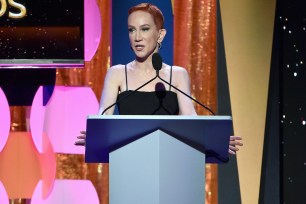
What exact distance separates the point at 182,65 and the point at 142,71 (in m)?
0.93

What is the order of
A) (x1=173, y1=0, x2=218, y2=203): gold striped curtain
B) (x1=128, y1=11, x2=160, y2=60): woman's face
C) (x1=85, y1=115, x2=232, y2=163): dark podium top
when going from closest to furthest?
(x1=85, y1=115, x2=232, y2=163): dark podium top
(x1=128, y1=11, x2=160, y2=60): woman's face
(x1=173, y1=0, x2=218, y2=203): gold striped curtain

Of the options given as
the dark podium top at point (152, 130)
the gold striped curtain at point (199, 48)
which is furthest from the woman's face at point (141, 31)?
the gold striped curtain at point (199, 48)

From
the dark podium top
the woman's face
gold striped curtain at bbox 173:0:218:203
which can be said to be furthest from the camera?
gold striped curtain at bbox 173:0:218:203

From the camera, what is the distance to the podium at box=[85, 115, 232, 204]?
149 centimetres

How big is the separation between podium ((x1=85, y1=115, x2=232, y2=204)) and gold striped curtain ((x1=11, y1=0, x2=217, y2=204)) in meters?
1.47

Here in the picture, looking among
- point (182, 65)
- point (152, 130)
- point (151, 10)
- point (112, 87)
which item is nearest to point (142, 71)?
point (112, 87)

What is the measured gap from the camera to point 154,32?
7.04 feet

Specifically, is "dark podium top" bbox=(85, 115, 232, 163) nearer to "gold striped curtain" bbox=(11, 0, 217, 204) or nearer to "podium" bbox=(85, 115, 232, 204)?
"podium" bbox=(85, 115, 232, 204)

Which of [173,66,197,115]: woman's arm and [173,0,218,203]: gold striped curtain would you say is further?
[173,0,218,203]: gold striped curtain

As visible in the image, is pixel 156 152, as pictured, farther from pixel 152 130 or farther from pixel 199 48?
pixel 199 48

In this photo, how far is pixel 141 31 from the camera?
212 cm

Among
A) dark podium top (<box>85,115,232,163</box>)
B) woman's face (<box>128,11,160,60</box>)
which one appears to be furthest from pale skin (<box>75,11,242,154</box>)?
dark podium top (<box>85,115,232,163</box>)

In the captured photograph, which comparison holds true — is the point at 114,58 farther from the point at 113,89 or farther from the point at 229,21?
the point at 113,89

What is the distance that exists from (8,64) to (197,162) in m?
1.71
